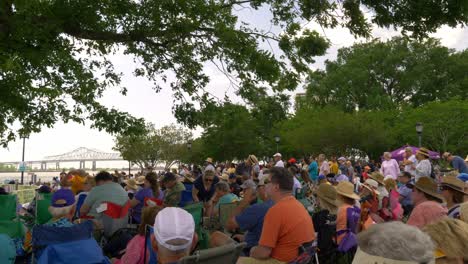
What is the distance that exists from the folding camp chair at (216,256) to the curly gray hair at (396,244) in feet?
3.88

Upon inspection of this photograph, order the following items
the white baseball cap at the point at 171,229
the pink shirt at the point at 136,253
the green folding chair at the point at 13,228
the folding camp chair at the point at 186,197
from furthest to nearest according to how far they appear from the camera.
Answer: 1. the folding camp chair at the point at 186,197
2. the green folding chair at the point at 13,228
3. the pink shirt at the point at 136,253
4. the white baseball cap at the point at 171,229

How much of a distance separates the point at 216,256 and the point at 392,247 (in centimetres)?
141

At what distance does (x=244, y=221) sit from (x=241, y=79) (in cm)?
442

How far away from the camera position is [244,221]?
5559mm

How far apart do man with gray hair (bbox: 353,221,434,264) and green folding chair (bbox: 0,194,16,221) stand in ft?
25.0

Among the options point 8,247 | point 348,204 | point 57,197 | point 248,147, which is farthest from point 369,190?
point 248,147

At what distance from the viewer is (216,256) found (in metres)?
3.36

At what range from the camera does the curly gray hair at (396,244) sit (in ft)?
7.26

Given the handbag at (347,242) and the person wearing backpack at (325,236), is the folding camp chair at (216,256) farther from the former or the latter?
the person wearing backpack at (325,236)

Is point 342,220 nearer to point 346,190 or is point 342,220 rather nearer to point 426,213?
point 346,190

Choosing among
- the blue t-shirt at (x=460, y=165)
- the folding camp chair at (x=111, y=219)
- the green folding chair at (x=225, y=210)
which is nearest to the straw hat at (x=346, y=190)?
the green folding chair at (x=225, y=210)

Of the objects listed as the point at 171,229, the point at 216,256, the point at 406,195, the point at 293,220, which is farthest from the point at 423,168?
the point at 171,229

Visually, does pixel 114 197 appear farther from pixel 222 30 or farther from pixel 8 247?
pixel 222 30

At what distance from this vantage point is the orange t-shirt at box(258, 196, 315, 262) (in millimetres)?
4598
